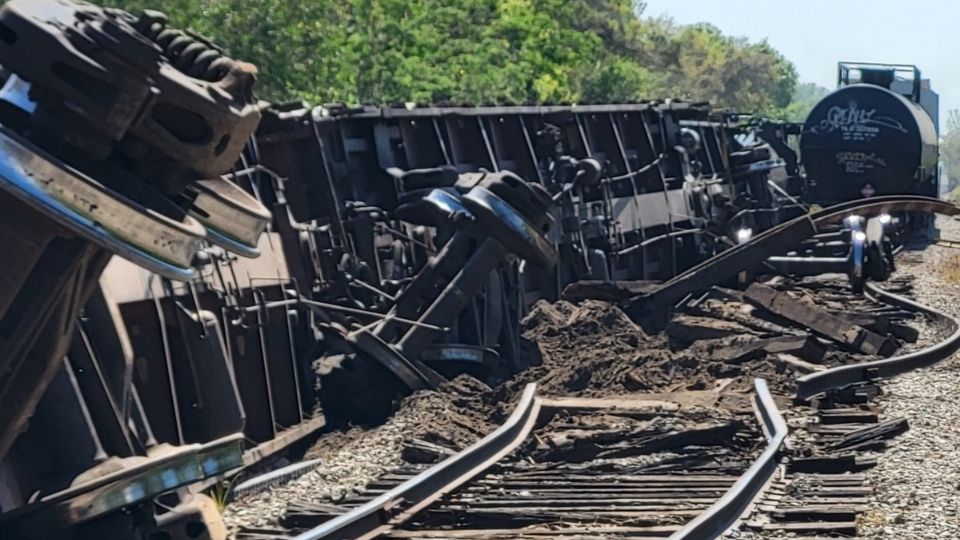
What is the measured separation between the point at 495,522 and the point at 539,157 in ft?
38.0

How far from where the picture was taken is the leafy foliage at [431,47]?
31.7m

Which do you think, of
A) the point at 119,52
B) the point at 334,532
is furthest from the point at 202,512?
the point at 119,52

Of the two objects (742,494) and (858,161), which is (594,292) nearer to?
(742,494)

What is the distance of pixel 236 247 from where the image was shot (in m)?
7.40

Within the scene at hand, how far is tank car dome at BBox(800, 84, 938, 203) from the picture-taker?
95.1 feet

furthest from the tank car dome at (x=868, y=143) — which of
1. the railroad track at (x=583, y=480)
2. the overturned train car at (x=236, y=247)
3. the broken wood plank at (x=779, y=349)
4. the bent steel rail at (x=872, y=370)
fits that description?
the railroad track at (x=583, y=480)

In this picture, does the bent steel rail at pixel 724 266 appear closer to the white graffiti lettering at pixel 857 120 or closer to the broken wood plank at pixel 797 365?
the broken wood plank at pixel 797 365

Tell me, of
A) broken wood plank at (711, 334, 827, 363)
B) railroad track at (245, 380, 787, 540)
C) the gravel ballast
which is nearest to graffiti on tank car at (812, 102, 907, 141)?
broken wood plank at (711, 334, 827, 363)

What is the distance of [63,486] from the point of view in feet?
23.6

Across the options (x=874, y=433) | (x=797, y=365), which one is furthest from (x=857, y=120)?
(x=874, y=433)

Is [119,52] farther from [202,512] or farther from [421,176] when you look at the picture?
[421,176]

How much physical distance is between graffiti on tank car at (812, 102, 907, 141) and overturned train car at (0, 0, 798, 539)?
513cm

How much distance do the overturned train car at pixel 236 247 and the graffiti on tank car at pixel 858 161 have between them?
16.2 ft

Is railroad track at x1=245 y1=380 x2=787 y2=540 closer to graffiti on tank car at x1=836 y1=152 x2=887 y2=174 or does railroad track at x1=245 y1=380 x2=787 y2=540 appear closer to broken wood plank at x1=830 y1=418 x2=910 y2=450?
broken wood plank at x1=830 y1=418 x2=910 y2=450
